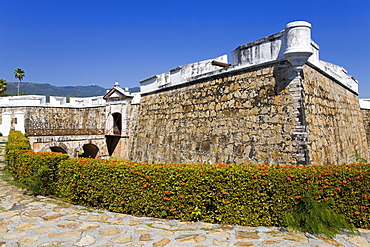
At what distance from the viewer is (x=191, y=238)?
4.09 meters

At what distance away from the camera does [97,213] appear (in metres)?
5.36

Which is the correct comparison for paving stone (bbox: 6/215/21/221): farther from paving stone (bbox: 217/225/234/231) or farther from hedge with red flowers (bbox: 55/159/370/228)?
paving stone (bbox: 217/225/234/231)

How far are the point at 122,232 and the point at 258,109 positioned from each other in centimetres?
557

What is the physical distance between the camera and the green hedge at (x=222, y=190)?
452 centimetres

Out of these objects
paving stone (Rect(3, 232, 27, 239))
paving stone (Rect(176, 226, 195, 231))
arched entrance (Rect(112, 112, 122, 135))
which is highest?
arched entrance (Rect(112, 112, 122, 135))

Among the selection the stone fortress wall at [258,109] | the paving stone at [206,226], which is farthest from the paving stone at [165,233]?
the stone fortress wall at [258,109]

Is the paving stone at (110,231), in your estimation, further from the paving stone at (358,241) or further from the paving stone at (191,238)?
the paving stone at (358,241)

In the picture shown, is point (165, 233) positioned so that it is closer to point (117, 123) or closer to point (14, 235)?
point (14, 235)

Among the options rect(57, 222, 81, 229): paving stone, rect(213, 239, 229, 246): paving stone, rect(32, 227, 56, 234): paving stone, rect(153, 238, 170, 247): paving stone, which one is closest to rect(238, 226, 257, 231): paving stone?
rect(213, 239, 229, 246): paving stone

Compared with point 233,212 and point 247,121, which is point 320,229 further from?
point 247,121

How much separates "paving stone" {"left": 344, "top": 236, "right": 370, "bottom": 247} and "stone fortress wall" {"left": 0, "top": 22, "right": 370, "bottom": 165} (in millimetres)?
2905

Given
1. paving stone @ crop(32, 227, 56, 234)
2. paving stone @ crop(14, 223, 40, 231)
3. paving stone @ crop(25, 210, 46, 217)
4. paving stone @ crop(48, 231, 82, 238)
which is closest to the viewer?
paving stone @ crop(48, 231, 82, 238)

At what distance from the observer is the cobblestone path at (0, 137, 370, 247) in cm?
394

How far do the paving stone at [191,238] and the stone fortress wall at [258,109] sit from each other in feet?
13.5
